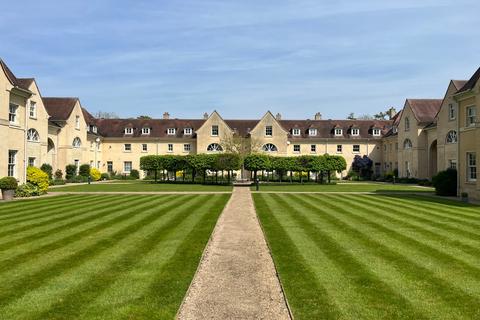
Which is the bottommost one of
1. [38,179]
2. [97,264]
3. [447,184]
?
[97,264]

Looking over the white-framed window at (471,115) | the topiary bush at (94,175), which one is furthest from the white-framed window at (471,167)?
the topiary bush at (94,175)

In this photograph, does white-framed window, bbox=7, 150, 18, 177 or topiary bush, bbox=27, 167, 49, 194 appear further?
topiary bush, bbox=27, 167, 49, 194

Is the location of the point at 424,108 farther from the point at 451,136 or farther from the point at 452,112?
the point at 452,112

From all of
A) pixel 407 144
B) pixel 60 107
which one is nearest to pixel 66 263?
pixel 60 107

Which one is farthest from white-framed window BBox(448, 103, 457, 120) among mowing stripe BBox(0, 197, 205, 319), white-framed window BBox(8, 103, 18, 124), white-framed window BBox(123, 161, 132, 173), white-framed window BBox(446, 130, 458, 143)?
white-framed window BBox(123, 161, 132, 173)

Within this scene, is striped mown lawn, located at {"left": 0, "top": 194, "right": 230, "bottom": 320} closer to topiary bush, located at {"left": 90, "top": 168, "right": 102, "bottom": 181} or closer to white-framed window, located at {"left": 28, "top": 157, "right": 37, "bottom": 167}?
white-framed window, located at {"left": 28, "top": 157, "right": 37, "bottom": 167}

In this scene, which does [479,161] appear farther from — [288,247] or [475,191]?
[288,247]

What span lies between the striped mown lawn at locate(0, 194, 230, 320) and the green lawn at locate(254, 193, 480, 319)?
89.7 inches

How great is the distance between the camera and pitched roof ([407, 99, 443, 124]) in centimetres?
4797

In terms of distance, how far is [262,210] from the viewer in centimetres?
1872

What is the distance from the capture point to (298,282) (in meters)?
7.59

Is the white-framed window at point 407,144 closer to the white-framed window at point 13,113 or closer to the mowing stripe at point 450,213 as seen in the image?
the mowing stripe at point 450,213

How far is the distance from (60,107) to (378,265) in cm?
4886

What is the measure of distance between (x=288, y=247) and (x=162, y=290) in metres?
4.34
